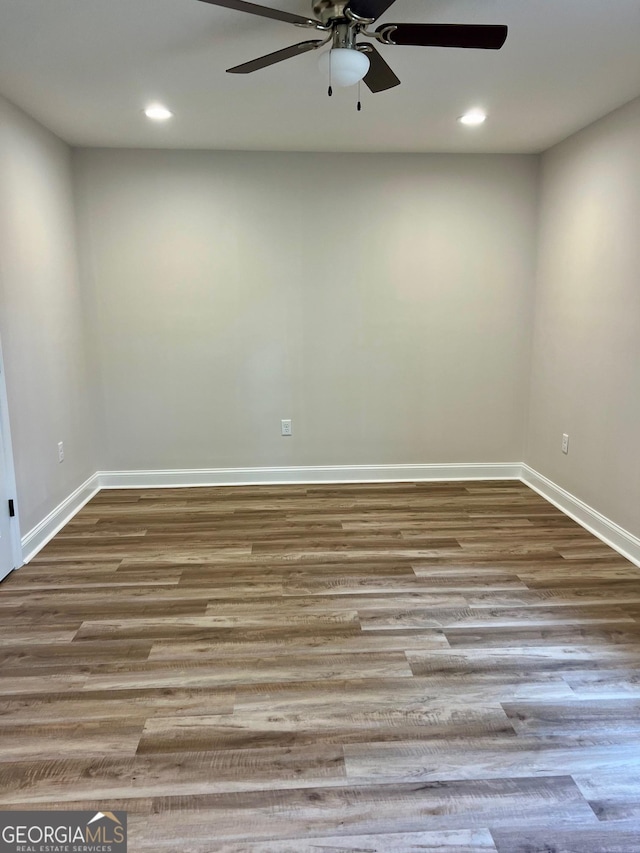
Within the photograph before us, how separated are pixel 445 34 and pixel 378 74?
36 centimetres

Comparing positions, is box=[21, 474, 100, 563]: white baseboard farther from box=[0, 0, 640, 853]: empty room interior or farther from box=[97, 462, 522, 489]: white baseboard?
box=[97, 462, 522, 489]: white baseboard

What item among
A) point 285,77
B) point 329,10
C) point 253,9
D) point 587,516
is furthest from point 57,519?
point 587,516

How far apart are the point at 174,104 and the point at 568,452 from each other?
125 inches

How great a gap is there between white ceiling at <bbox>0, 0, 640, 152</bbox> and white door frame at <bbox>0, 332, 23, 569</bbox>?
1.42 m

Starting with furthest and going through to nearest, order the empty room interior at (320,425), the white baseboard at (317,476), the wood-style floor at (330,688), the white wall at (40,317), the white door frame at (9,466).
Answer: the white baseboard at (317,476) < the white wall at (40,317) < the white door frame at (9,466) < the empty room interior at (320,425) < the wood-style floor at (330,688)

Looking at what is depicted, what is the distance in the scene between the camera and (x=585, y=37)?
212cm

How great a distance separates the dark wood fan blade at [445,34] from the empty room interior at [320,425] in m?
0.02

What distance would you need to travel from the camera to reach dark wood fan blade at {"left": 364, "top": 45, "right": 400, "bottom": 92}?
6.07 feet

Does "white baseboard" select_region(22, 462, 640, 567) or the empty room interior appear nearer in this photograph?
the empty room interior

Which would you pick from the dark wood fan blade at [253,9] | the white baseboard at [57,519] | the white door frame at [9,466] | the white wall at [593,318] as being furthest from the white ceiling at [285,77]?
the white baseboard at [57,519]

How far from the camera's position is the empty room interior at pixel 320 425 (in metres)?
1.57

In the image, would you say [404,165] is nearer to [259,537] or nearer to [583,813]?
[259,537]

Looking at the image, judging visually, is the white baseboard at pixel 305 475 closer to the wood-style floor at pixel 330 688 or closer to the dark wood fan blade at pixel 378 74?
the wood-style floor at pixel 330 688

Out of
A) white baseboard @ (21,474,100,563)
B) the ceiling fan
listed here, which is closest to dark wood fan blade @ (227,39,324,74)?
the ceiling fan
